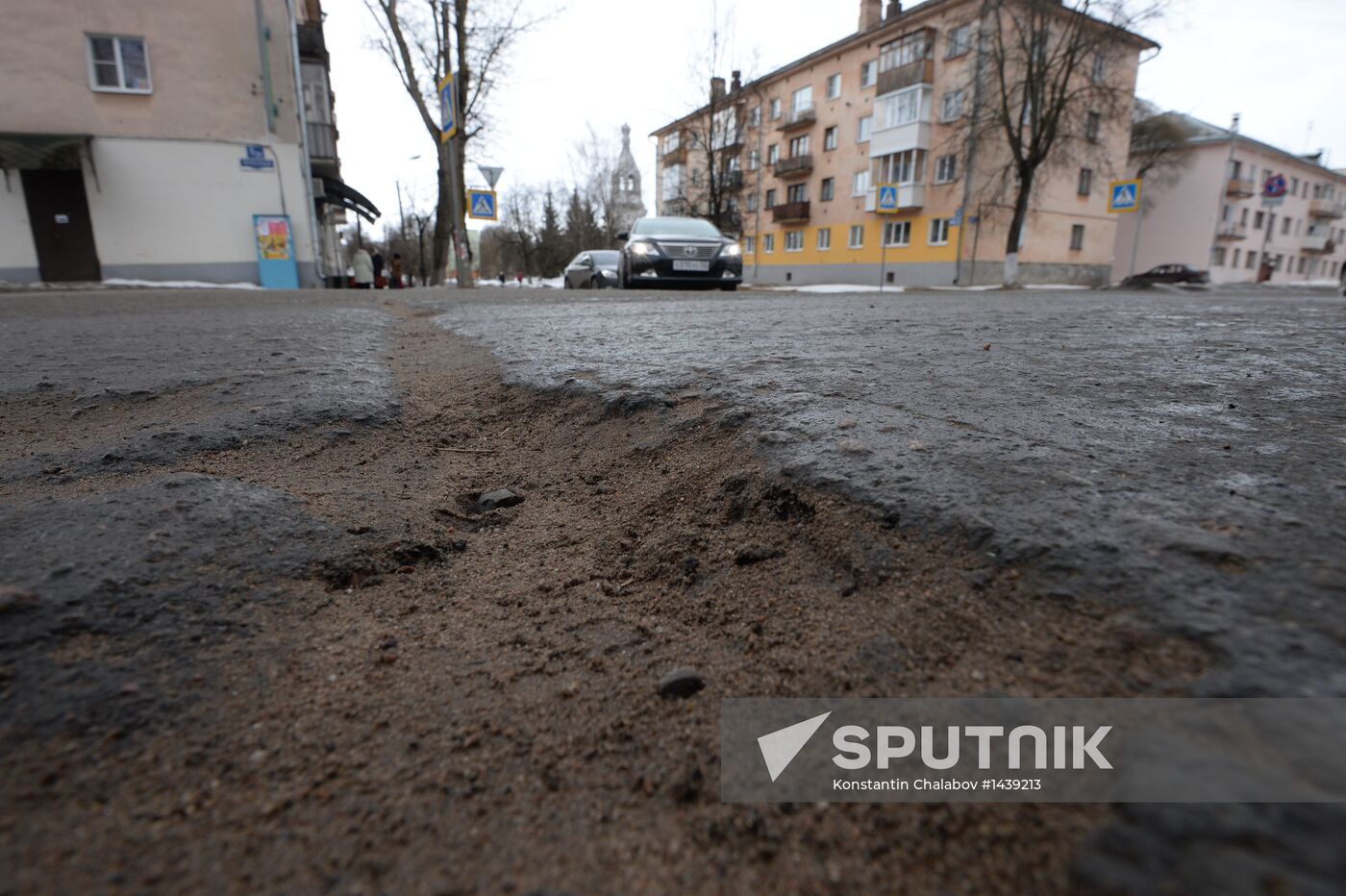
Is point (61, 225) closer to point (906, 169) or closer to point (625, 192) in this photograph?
point (906, 169)

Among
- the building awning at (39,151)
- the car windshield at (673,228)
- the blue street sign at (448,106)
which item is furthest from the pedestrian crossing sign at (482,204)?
the building awning at (39,151)

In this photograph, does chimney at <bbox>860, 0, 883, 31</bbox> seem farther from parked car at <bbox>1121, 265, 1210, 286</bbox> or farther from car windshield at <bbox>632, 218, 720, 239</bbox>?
car windshield at <bbox>632, 218, 720, 239</bbox>

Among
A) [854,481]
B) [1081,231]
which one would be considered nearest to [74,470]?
[854,481]

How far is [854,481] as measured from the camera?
4.20 ft

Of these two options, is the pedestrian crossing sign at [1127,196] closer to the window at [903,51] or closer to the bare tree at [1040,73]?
the bare tree at [1040,73]

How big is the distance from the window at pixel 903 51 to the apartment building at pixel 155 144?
26.3 metres

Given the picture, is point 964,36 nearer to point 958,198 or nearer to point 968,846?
point 958,198

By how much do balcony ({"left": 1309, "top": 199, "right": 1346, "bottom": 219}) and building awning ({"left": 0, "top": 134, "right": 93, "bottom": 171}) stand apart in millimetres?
A: 74142

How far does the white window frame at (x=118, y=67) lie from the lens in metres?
14.8

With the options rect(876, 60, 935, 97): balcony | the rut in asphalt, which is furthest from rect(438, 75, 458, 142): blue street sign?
rect(876, 60, 935, 97): balcony

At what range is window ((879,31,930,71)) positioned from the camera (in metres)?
31.8

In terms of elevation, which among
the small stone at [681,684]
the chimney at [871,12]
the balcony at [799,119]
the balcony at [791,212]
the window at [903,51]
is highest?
the chimney at [871,12]

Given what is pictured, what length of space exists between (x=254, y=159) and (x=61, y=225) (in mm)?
4067

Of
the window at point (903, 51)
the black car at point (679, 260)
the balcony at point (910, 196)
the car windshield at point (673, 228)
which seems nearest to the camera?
the black car at point (679, 260)
